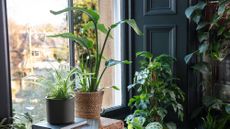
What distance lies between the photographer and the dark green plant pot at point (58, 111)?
1849 mm

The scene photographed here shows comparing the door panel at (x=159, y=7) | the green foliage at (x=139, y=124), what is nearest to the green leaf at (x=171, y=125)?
the green foliage at (x=139, y=124)

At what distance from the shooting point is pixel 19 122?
6.33ft

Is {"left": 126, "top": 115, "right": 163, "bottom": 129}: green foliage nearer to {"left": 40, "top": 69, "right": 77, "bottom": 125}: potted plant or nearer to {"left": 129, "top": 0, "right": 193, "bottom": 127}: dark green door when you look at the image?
{"left": 129, "top": 0, "right": 193, "bottom": 127}: dark green door

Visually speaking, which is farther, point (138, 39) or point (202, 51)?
point (138, 39)

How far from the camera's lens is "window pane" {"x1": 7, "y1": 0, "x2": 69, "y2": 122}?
2.10 meters

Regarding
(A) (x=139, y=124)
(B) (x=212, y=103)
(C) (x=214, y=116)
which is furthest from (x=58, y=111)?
(C) (x=214, y=116)

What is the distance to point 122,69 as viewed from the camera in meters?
2.91

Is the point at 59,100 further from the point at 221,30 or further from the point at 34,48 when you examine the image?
the point at 221,30

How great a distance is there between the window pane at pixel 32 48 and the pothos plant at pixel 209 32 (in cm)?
103

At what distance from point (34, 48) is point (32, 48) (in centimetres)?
2

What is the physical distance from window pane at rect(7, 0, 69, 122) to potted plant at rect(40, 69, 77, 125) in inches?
6.4

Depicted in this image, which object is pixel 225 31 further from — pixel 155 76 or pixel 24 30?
pixel 24 30

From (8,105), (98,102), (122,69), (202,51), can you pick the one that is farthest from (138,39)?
(8,105)

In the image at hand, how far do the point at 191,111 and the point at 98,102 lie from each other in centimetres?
92
